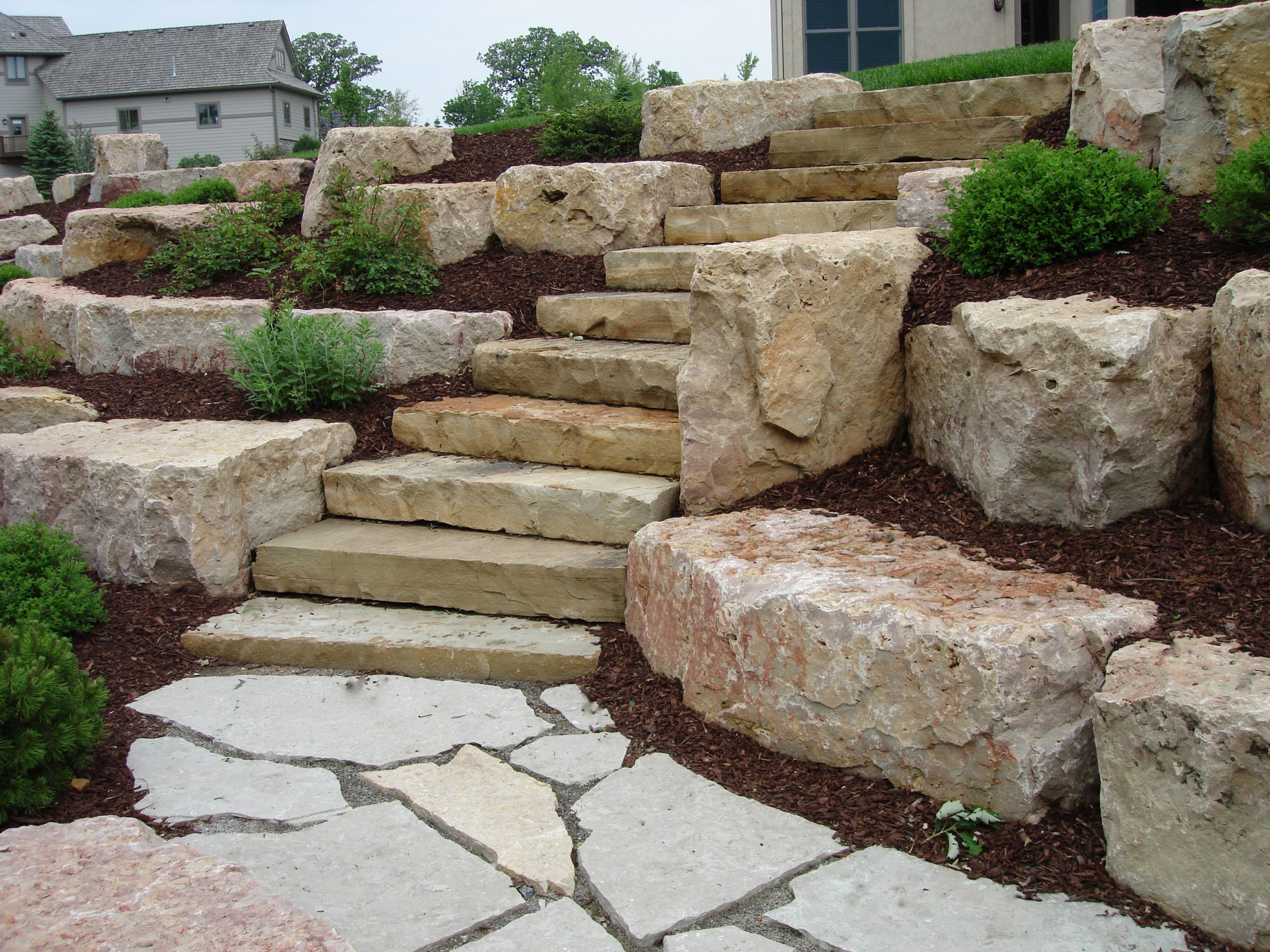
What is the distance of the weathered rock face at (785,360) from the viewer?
377cm

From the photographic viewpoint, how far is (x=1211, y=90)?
4.22m

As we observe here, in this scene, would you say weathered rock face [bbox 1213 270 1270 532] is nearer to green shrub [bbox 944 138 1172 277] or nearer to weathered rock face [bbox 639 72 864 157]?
green shrub [bbox 944 138 1172 277]

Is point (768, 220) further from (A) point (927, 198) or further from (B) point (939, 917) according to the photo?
(B) point (939, 917)

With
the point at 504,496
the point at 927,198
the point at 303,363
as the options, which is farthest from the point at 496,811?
the point at 927,198

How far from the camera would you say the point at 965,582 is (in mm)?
2961

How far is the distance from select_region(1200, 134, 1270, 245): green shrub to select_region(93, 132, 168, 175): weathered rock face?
15.0 metres

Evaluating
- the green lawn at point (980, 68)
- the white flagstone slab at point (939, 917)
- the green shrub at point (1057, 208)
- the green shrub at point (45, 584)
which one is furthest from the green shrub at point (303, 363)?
the green lawn at point (980, 68)

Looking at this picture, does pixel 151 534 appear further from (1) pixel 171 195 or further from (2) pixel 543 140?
(1) pixel 171 195

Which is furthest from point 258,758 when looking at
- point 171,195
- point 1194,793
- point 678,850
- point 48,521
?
point 171,195

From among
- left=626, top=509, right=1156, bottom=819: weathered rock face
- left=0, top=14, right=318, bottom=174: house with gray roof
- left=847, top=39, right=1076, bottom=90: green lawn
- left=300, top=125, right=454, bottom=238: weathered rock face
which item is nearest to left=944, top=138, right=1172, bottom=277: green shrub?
left=626, top=509, right=1156, bottom=819: weathered rock face

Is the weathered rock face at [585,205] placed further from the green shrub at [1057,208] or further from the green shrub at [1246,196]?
the green shrub at [1246,196]

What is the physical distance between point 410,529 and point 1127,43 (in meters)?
4.32

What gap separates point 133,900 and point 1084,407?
2942mm

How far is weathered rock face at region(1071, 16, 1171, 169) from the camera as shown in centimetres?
468
